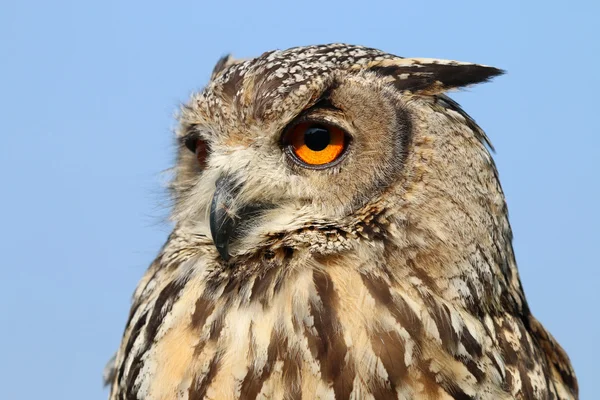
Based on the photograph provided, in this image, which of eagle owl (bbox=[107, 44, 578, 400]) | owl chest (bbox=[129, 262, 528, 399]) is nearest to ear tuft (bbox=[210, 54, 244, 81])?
eagle owl (bbox=[107, 44, 578, 400])

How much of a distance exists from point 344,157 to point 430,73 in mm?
451

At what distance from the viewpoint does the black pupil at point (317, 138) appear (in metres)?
2.56

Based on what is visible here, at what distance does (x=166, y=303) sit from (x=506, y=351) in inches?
46.1

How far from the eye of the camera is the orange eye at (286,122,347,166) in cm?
255

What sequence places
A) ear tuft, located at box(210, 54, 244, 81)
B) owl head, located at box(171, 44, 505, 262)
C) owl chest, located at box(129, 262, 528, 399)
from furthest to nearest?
ear tuft, located at box(210, 54, 244, 81) → owl head, located at box(171, 44, 505, 262) → owl chest, located at box(129, 262, 528, 399)

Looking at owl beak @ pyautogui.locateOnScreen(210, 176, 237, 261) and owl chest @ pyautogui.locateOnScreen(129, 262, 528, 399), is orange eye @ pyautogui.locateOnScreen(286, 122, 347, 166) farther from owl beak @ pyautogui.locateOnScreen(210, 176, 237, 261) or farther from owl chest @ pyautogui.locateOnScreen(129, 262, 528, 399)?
owl chest @ pyautogui.locateOnScreen(129, 262, 528, 399)

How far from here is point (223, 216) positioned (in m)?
2.61

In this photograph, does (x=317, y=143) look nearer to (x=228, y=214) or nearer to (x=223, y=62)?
(x=228, y=214)

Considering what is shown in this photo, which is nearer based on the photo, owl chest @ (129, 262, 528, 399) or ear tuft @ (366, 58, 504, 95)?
owl chest @ (129, 262, 528, 399)

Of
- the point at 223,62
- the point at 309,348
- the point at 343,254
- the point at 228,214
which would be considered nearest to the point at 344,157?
the point at 343,254

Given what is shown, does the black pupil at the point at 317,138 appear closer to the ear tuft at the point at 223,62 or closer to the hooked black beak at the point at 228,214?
the hooked black beak at the point at 228,214

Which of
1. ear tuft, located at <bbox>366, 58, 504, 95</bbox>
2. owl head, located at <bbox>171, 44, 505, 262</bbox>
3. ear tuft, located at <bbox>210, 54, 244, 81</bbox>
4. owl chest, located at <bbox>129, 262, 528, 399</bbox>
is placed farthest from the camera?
ear tuft, located at <bbox>210, 54, 244, 81</bbox>

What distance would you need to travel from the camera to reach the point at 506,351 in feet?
8.52

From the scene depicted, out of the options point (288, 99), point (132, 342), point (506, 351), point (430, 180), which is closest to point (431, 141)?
point (430, 180)
